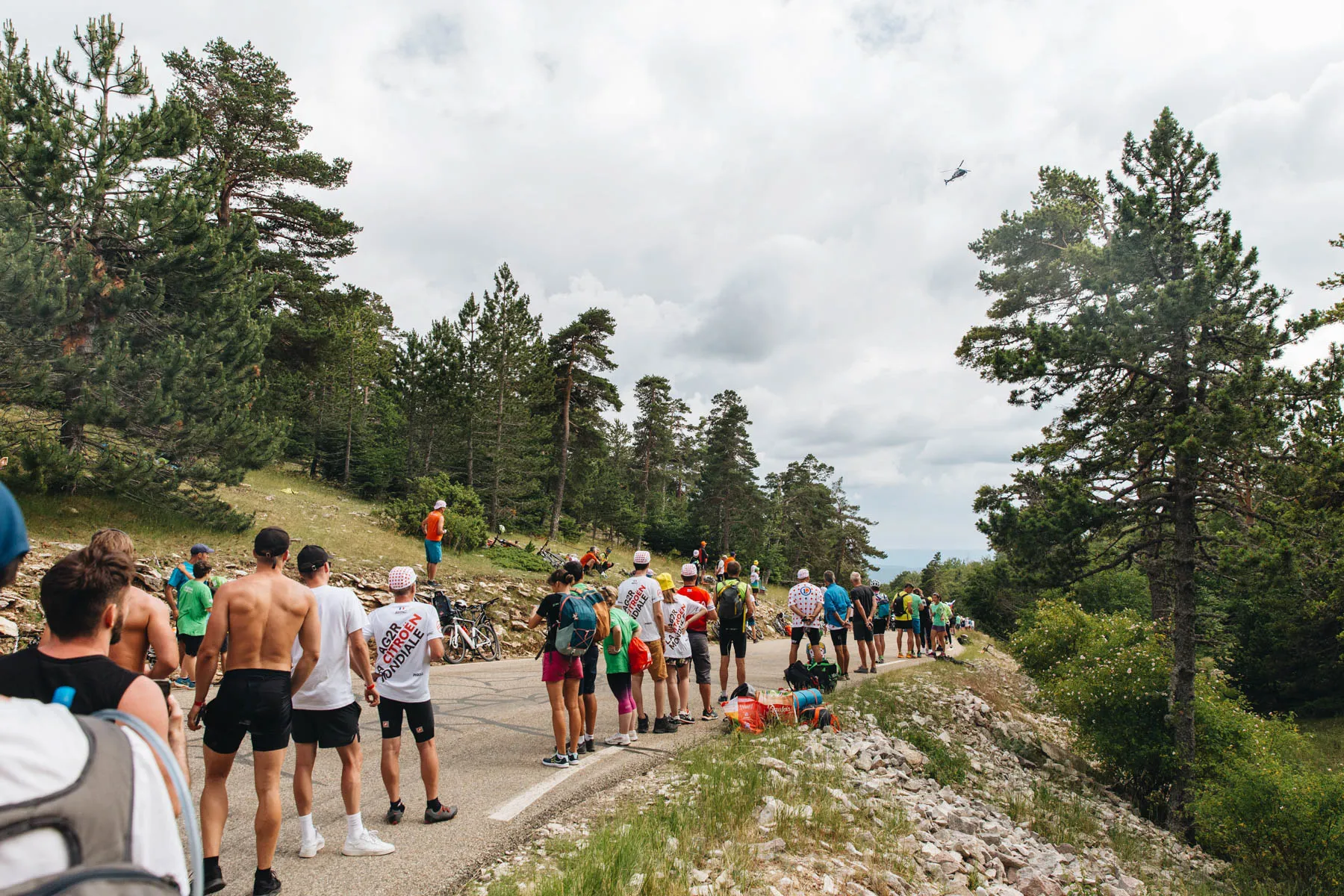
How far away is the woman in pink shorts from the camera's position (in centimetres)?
680

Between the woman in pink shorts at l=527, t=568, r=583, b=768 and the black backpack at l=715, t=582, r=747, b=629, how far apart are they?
329cm

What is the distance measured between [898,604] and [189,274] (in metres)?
20.0

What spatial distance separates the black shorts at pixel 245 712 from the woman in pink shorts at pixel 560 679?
2706 mm

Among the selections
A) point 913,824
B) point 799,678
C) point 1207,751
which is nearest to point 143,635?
point 913,824

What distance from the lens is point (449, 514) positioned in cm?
2356

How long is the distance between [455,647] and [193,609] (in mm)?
5661

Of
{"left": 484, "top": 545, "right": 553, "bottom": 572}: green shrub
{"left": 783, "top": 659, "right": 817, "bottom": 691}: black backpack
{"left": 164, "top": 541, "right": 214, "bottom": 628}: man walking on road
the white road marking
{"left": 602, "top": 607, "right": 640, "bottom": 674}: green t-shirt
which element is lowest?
the white road marking

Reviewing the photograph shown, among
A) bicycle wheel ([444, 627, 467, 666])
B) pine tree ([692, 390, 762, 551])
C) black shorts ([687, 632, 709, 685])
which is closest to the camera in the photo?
black shorts ([687, 632, 709, 685])

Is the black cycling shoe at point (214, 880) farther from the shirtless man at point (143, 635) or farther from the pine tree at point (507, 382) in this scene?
the pine tree at point (507, 382)

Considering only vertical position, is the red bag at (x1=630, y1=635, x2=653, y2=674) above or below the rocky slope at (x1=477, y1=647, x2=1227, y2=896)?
above

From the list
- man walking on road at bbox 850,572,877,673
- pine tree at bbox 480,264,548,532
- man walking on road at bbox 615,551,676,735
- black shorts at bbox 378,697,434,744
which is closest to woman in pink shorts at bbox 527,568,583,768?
man walking on road at bbox 615,551,676,735

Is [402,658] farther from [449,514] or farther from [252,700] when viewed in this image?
[449,514]

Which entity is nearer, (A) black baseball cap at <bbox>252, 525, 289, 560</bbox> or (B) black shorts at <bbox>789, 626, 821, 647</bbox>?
(A) black baseball cap at <bbox>252, 525, 289, 560</bbox>

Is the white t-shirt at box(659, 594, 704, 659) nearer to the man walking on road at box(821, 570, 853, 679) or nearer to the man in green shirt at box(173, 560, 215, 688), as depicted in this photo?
the man walking on road at box(821, 570, 853, 679)
